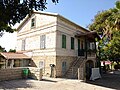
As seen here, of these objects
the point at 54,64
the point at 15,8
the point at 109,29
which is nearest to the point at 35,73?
the point at 54,64

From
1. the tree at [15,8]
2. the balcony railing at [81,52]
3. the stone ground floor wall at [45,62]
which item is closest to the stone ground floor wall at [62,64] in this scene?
the stone ground floor wall at [45,62]

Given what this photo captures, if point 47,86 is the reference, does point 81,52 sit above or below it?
above

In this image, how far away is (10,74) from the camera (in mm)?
16031

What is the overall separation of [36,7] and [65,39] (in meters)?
13.9

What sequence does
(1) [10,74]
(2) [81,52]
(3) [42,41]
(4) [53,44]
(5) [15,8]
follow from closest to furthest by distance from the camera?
(5) [15,8], (1) [10,74], (4) [53,44], (3) [42,41], (2) [81,52]

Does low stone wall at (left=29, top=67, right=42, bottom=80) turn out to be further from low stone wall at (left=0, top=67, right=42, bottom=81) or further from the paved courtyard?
the paved courtyard

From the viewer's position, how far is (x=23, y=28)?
2489cm

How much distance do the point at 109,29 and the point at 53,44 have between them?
6553 millimetres

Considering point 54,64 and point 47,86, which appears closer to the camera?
point 47,86

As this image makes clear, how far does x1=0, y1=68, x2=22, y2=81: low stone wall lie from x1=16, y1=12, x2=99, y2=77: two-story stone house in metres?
3.96

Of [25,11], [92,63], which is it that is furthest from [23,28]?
[25,11]

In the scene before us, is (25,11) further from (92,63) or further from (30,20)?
(92,63)

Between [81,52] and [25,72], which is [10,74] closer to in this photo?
[25,72]

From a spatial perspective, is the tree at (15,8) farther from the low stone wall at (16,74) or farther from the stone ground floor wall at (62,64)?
the stone ground floor wall at (62,64)
